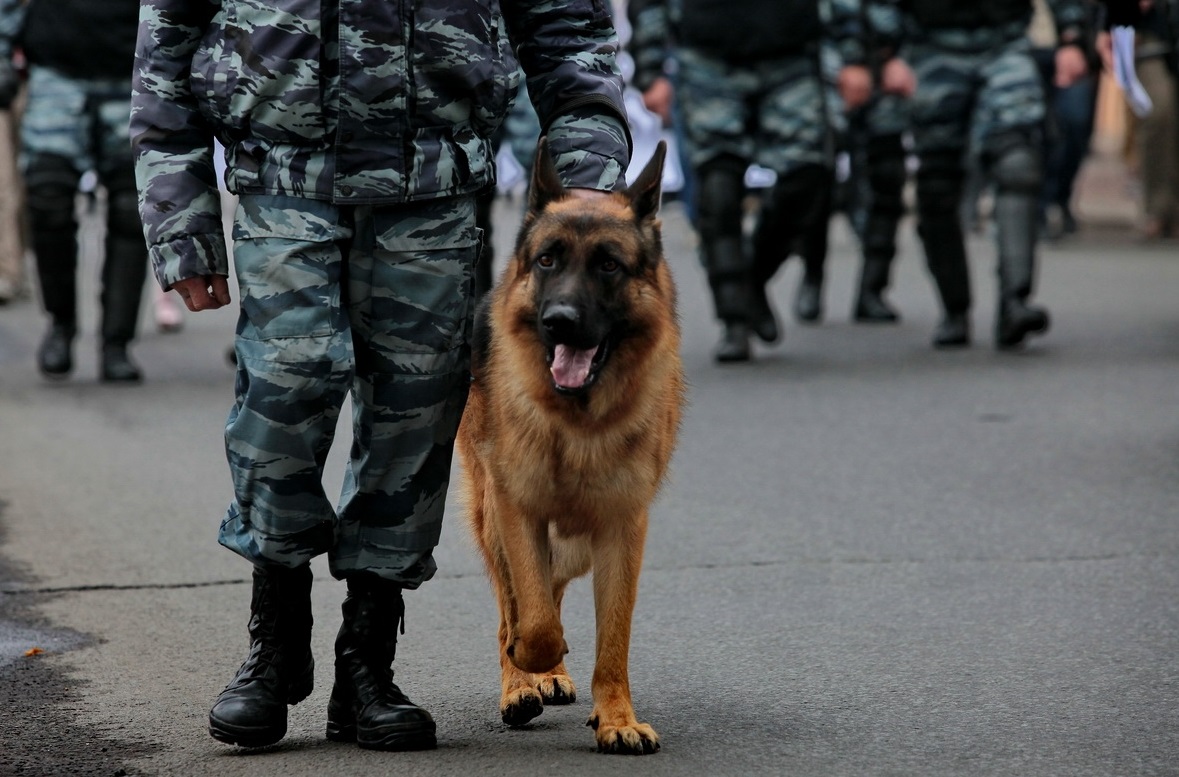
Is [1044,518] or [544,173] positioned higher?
[544,173]

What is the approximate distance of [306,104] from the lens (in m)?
3.92

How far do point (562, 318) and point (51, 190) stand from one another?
603 centimetres

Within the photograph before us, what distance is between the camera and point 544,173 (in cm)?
420

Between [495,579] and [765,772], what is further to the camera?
[495,579]

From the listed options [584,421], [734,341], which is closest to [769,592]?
[584,421]

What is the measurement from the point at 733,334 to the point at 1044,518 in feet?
12.3

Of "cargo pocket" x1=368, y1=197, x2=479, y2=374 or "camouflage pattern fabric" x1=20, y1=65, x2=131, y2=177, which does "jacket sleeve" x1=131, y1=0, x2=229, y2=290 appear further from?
"camouflage pattern fabric" x1=20, y1=65, x2=131, y2=177

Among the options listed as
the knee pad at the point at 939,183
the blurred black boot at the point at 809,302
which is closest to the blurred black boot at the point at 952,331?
the knee pad at the point at 939,183

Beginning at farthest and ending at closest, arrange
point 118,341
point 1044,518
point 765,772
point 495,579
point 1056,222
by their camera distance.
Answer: point 1056,222 → point 118,341 → point 1044,518 → point 495,579 → point 765,772

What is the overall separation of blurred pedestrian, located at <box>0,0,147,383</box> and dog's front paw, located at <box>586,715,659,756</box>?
19.0 feet

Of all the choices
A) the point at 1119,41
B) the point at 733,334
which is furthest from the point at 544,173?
the point at 1119,41

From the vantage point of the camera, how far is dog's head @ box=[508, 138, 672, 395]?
160 inches

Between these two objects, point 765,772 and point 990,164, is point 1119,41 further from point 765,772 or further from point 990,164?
point 765,772

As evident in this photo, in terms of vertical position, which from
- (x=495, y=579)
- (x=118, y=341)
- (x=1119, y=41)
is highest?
(x=1119, y=41)
